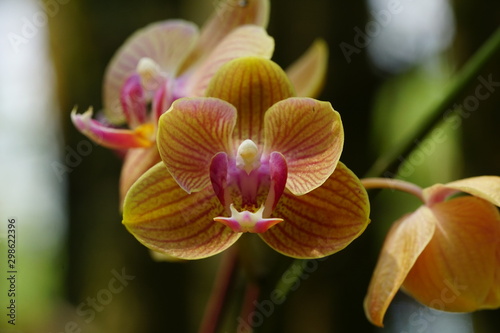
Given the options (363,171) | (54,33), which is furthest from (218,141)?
(54,33)

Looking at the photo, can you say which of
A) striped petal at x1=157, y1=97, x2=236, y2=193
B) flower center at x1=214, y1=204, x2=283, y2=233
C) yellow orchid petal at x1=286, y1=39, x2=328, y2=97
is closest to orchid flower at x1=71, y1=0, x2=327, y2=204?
yellow orchid petal at x1=286, y1=39, x2=328, y2=97

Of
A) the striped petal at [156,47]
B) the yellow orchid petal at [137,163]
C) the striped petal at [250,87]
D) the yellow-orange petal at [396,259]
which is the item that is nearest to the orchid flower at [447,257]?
the yellow-orange petal at [396,259]

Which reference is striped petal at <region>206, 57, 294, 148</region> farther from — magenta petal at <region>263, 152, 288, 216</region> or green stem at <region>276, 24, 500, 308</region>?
green stem at <region>276, 24, 500, 308</region>

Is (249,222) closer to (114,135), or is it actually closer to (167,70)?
(114,135)

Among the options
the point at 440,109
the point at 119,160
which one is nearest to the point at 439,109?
the point at 440,109

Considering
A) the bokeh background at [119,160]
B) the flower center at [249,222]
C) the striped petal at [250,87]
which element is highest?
the striped petal at [250,87]

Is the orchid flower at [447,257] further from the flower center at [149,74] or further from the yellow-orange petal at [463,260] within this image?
the flower center at [149,74]
